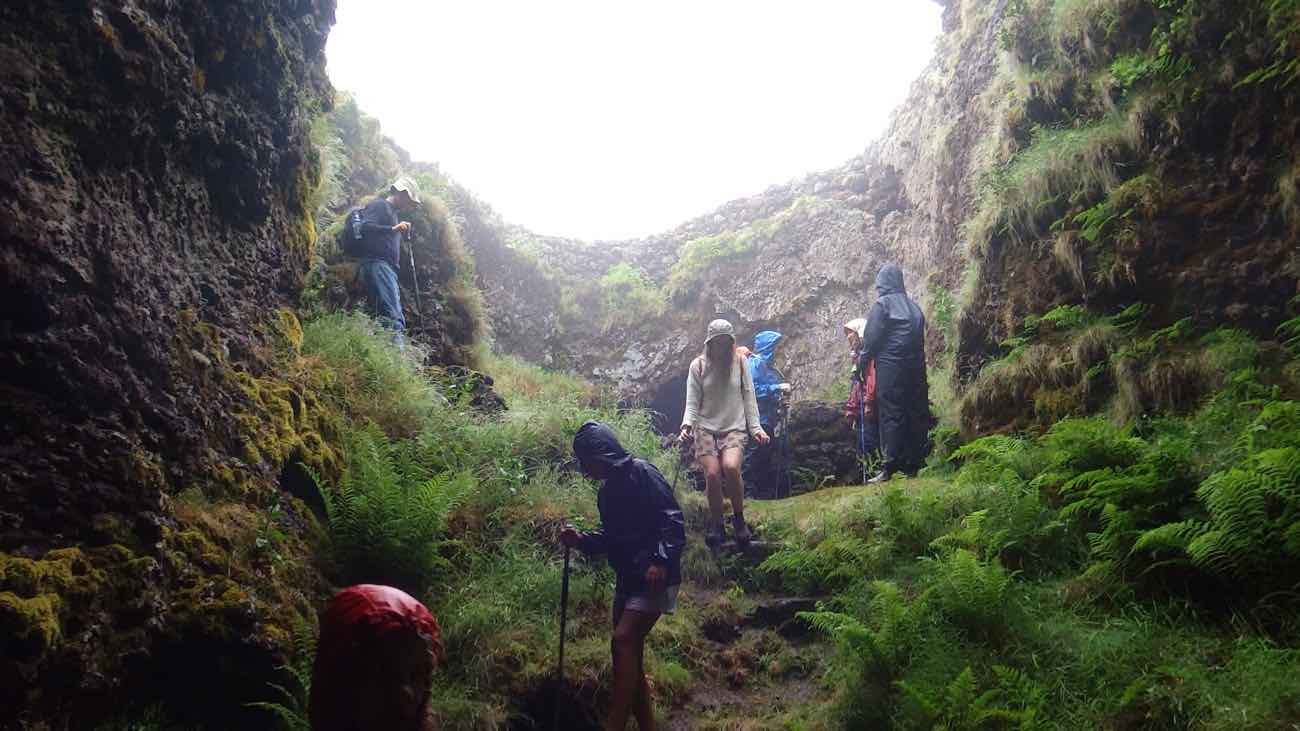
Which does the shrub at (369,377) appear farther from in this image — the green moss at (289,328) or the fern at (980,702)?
the fern at (980,702)

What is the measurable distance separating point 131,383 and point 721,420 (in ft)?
16.6

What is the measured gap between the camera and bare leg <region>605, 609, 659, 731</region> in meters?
4.56

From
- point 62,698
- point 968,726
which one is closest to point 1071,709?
point 968,726

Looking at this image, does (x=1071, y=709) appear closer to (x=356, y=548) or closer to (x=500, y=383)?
(x=356, y=548)

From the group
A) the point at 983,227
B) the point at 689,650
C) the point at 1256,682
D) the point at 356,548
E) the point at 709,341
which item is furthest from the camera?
the point at 983,227

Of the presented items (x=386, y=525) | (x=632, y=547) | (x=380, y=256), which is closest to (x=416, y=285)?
(x=380, y=256)

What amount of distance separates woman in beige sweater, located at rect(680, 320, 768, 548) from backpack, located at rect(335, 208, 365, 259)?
4467mm

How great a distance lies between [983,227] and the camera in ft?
27.9

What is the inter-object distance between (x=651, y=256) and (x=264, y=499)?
577 inches

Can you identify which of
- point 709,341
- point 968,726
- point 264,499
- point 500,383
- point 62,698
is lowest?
point 968,726

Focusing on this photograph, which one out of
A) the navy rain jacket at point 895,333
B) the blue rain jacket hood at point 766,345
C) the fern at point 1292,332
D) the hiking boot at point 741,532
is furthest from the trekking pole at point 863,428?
the fern at point 1292,332

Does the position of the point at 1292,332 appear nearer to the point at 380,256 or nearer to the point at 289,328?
the point at 289,328

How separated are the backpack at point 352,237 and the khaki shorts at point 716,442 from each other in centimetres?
481

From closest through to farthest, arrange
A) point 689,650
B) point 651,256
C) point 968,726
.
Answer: point 968,726
point 689,650
point 651,256
